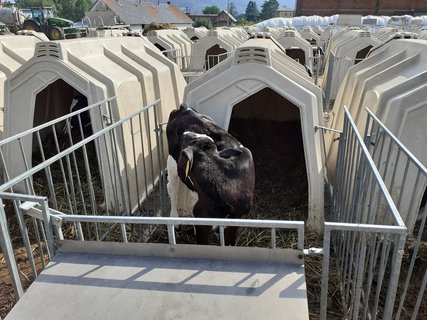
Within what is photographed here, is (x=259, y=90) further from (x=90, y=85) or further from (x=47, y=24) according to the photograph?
(x=47, y=24)

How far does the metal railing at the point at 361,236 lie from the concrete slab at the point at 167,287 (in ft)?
1.13

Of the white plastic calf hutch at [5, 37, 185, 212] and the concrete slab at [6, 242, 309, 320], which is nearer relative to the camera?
the concrete slab at [6, 242, 309, 320]

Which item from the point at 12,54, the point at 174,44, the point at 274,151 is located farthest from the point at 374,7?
the point at 12,54

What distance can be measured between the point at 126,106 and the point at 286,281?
358 centimetres

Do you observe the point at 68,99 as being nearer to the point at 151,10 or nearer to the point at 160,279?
the point at 160,279

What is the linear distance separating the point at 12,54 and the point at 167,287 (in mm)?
6123

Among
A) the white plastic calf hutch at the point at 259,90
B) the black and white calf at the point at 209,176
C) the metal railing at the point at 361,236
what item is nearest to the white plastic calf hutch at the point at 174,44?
the white plastic calf hutch at the point at 259,90

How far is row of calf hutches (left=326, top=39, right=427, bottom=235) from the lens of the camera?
3.58 m

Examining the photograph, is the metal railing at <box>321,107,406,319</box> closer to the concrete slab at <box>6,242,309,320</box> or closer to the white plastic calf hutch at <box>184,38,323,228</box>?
the white plastic calf hutch at <box>184,38,323,228</box>

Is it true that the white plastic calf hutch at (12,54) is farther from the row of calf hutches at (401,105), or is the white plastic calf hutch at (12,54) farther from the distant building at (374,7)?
the distant building at (374,7)

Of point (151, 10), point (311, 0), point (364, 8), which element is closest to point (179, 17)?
point (151, 10)

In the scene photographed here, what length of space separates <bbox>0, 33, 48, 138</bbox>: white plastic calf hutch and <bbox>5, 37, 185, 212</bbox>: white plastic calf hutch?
1.85 ft

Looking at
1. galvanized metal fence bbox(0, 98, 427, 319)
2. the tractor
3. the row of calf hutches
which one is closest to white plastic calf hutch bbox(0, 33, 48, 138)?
galvanized metal fence bbox(0, 98, 427, 319)

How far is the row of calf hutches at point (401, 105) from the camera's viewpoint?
358cm
